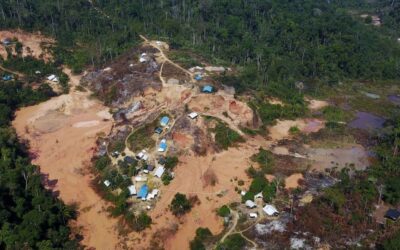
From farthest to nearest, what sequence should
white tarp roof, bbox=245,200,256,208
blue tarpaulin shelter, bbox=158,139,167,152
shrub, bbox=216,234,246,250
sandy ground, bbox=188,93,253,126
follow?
sandy ground, bbox=188,93,253,126 < blue tarpaulin shelter, bbox=158,139,167,152 < white tarp roof, bbox=245,200,256,208 < shrub, bbox=216,234,246,250

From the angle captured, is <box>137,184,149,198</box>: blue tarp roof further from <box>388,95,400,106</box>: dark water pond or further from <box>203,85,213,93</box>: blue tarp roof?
<box>388,95,400,106</box>: dark water pond

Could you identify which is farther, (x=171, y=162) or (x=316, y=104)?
(x=316, y=104)

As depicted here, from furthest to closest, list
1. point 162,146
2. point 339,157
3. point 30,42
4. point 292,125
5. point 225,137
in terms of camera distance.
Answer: point 30,42 < point 292,125 < point 339,157 < point 225,137 < point 162,146

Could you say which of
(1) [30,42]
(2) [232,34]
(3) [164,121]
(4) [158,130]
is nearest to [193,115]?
(3) [164,121]

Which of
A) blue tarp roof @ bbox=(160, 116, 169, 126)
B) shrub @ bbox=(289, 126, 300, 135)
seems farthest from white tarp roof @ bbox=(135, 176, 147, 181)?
shrub @ bbox=(289, 126, 300, 135)

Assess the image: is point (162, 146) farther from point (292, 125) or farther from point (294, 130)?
point (292, 125)

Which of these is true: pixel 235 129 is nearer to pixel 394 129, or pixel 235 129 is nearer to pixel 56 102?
pixel 394 129
